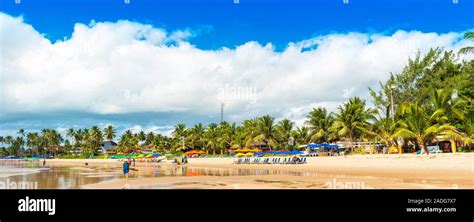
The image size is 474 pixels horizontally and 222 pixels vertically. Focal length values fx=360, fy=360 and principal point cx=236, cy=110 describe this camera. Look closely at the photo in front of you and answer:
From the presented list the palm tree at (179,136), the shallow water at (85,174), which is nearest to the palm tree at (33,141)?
the palm tree at (179,136)

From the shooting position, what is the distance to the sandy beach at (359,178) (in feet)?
53.5

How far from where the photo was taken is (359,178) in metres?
19.8

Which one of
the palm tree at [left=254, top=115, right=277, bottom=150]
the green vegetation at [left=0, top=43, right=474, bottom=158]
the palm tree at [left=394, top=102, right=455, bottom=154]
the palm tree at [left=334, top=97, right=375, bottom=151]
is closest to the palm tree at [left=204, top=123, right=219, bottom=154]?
A: the green vegetation at [left=0, top=43, right=474, bottom=158]

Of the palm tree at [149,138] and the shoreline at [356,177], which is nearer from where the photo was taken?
the shoreline at [356,177]

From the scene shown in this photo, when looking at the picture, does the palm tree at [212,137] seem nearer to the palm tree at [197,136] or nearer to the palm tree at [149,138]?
the palm tree at [197,136]

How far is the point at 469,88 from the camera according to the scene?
32.4 metres

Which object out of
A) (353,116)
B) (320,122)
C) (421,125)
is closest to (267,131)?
(320,122)
